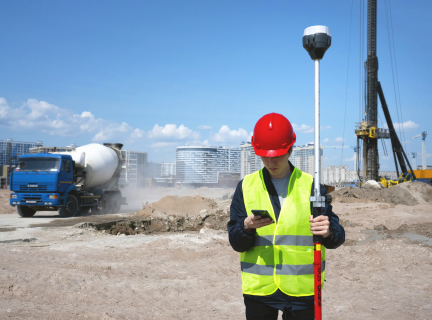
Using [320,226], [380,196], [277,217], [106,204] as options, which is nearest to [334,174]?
[380,196]

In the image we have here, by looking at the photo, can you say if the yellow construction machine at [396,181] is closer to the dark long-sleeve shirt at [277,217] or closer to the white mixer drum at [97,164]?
the white mixer drum at [97,164]

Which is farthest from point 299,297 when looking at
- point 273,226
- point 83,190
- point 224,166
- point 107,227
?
point 224,166

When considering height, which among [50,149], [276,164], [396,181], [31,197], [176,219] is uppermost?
[50,149]

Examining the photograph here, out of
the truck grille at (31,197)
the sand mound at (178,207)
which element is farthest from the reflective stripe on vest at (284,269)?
the truck grille at (31,197)

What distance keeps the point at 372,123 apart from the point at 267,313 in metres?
37.7

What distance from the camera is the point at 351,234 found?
1226 centimetres

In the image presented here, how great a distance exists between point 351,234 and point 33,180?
1308cm

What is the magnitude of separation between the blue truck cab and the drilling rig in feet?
94.2

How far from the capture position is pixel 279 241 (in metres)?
2.31

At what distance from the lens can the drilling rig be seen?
119 feet

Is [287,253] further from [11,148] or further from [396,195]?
[11,148]

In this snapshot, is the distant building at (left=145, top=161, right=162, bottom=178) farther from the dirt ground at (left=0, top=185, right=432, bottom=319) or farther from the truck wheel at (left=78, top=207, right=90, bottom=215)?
the dirt ground at (left=0, top=185, right=432, bottom=319)

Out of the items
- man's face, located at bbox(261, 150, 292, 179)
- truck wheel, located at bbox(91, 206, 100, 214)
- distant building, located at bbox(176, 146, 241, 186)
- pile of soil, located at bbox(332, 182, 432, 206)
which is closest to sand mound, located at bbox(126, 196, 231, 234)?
truck wheel, located at bbox(91, 206, 100, 214)

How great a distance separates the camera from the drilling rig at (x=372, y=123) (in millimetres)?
36375
